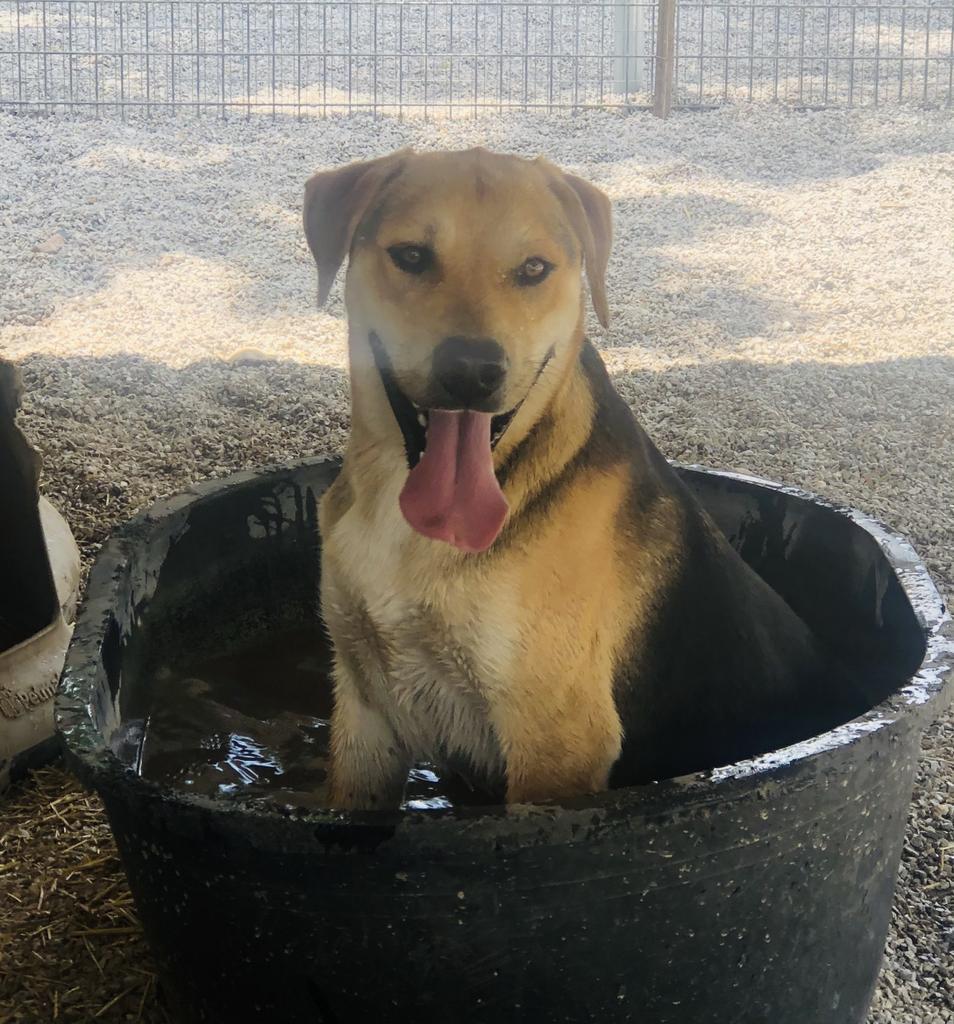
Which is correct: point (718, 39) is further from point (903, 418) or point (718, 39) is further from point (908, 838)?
point (908, 838)

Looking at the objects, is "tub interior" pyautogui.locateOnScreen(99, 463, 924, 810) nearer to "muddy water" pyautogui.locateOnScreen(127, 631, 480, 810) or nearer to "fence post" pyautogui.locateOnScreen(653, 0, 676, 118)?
"muddy water" pyautogui.locateOnScreen(127, 631, 480, 810)

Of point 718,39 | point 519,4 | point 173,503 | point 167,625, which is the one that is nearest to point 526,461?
point 173,503

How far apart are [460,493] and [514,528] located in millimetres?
96

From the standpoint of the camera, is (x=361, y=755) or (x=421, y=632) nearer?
(x=421, y=632)

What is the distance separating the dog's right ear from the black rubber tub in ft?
2.01

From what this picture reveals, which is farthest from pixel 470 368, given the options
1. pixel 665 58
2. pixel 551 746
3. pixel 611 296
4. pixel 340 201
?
pixel 611 296

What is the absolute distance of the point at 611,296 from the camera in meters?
3.63

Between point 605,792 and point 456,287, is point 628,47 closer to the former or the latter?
point 456,287

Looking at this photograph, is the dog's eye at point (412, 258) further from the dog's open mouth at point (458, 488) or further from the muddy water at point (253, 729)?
the muddy water at point (253, 729)

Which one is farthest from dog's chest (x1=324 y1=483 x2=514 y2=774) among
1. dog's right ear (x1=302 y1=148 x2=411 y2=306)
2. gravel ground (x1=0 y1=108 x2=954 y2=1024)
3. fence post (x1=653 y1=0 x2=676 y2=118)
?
fence post (x1=653 y1=0 x2=676 y2=118)

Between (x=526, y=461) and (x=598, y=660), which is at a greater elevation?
(x=526, y=461)

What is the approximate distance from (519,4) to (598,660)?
2103mm

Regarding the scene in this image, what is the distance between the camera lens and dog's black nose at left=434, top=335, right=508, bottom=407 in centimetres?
142

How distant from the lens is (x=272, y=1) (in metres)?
3.15
